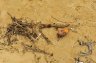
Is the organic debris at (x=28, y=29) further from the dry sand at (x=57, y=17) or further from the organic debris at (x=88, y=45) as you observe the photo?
the organic debris at (x=88, y=45)

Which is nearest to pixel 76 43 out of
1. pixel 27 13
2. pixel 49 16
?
pixel 49 16

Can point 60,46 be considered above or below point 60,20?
below

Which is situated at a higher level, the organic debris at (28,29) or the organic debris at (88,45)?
the organic debris at (28,29)

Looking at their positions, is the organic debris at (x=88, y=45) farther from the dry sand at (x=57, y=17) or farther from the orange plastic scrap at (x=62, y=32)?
the orange plastic scrap at (x=62, y=32)

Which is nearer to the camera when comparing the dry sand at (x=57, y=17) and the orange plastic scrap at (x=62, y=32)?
the dry sand at (x=57, y=17)

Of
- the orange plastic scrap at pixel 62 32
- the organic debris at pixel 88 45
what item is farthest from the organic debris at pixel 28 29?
the organic debris at pixel 88 45

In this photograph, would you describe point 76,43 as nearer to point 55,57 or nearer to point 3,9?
point 55,57

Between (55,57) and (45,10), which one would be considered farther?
(45,10)

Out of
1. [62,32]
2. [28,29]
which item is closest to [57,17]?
A: [62,32]

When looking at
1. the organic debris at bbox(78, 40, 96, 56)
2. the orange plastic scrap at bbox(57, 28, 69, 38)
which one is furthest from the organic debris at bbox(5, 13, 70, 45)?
the organic debris at bbox(78, 40, 96, 56)
